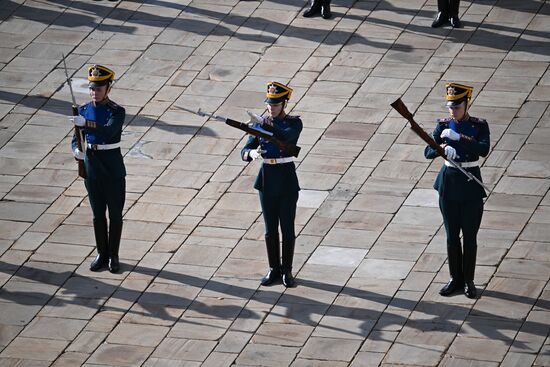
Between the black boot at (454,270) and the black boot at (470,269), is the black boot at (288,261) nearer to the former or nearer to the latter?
the black boot at (454,270)

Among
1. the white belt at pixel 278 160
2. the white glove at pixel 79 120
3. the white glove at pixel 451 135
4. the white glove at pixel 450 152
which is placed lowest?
the white belt at pixel 278 160

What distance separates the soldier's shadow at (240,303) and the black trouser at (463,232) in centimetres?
37

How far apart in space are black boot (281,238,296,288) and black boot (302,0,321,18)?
252 inches

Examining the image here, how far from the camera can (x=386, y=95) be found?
62.2ft

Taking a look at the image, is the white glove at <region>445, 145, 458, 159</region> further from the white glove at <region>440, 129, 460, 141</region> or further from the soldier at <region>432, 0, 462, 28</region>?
the soldier at <region>432, 0, 462, 28</region>

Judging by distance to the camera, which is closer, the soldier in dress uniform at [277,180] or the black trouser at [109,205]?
the soldier in dress uniform at [277,180]

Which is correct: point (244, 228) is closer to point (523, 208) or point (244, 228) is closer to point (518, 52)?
point (523, 208)

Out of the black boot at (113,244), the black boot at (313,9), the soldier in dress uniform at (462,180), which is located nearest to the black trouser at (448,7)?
the black boot at (313,9)

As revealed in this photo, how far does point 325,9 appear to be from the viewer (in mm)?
20797

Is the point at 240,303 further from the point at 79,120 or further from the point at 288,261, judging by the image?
the point at 79,120

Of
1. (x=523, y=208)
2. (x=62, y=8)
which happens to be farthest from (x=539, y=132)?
(x=62, y=8)

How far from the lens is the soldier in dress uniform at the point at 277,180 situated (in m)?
15.0

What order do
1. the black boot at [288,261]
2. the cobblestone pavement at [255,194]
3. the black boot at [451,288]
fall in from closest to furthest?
the cobblestone pavement at [255,194] < the black boot at [451,288] < the black boot at [288,261]

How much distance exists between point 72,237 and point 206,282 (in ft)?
6.31
